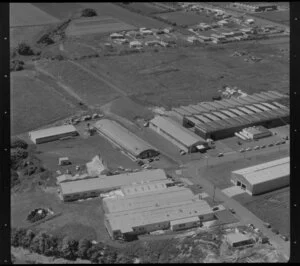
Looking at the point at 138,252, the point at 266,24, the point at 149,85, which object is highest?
the point at 266,24

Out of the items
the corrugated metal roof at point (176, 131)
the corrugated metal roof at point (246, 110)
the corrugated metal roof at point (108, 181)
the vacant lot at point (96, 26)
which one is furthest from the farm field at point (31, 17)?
the corrugated metal roof at point (108, 181)

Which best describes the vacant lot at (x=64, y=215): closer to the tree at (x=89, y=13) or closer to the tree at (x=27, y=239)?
the tree at (x=27, y=239)

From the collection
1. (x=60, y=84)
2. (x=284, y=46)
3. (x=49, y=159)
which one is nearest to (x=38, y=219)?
(x=49, y=159)

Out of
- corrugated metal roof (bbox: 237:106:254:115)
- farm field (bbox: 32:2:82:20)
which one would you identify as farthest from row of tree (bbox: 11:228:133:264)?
farm field (bbox: 32:2:82:20)

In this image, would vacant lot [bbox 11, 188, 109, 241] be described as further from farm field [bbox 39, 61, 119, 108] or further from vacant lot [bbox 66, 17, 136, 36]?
vacant lot [bbox 66, 17, 136, 36]

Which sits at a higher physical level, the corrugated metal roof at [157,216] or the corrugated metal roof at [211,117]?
the corrugated metal roof at [211,117]

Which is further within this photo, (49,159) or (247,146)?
(247,146)

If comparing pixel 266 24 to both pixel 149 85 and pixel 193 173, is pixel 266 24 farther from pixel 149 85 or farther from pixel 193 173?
pixel 193 173

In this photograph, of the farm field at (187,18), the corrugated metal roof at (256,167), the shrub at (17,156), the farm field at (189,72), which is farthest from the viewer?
the farm field at (187,18)
